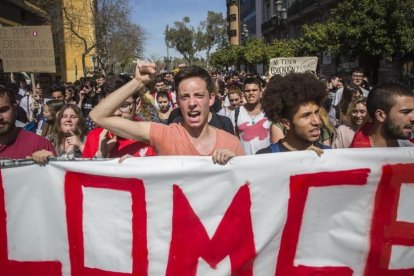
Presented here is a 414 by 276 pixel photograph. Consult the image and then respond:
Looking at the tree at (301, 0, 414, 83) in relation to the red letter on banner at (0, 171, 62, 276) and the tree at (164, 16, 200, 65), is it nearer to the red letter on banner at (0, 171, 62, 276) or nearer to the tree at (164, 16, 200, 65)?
the red letter on banner at (0, 171, 62, 276)

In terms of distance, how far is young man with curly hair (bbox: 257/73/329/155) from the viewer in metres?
2.68

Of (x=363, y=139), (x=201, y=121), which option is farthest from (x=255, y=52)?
(x=201, y=121)

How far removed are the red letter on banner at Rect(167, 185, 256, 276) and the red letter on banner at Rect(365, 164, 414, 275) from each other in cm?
67

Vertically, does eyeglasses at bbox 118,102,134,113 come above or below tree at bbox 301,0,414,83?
below

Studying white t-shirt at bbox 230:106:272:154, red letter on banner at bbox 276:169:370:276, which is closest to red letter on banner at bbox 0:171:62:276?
red letter on banner at bbox 276:169:370:276

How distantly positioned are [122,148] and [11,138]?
67 cm

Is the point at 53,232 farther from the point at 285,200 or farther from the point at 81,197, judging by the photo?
the point at 285,200

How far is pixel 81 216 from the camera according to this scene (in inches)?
103

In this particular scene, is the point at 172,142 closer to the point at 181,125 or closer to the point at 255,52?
the point at 181,125

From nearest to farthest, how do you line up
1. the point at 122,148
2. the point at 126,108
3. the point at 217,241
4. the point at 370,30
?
the point at 217,241 < the point at 122,148 < the point at 126,108 < the point at 370,30

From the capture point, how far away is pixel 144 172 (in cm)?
258

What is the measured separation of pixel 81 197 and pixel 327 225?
4.38ft

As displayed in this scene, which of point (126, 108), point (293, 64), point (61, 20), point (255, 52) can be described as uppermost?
point (61, 20)

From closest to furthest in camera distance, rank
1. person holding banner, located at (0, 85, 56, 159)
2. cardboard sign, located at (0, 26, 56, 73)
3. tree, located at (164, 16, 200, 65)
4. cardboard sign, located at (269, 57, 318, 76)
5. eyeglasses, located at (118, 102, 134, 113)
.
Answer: person holding banner, located at (0, 85, 56, 159) < eyeglasses, located at (118, 102, 134, 113) < cardboard sign, located at (0, 26, 56, 73) < cardboard sign, located at (269, 57, 318, 76) < tree, located at (164, 16, 200, 65)
